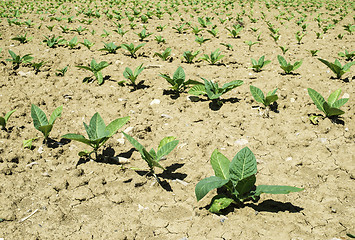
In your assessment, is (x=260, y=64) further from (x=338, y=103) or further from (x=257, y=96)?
(x=338, y=103)

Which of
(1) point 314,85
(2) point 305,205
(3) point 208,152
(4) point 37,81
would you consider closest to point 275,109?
(1) point 314,85

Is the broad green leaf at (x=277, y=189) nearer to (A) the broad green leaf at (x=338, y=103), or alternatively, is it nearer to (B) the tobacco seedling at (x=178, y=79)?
(A) the broad green leaf at (x=338, y=103)

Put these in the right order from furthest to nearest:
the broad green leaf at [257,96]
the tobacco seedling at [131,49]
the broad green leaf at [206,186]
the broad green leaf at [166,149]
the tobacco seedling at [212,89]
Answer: the tobacco seedling at [131,49]
the tobacco seedling at [212,89]
the broad green leaf at [257,96]
the broad green leaf at [166,149]
the broad green leaf at [206,186]

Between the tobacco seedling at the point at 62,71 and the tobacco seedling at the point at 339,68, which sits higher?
the tobacco seedling at the point at 339,68

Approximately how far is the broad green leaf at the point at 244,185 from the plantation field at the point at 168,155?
143 mm

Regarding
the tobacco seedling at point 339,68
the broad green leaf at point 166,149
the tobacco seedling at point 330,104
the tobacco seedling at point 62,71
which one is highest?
the tobacco seedling at point 339,68

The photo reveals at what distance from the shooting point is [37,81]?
431cm

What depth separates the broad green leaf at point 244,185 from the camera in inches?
76.0

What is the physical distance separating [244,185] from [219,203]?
0.79 feet

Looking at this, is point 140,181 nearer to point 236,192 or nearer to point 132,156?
point 132,156

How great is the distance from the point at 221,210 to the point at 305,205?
2.29 feet

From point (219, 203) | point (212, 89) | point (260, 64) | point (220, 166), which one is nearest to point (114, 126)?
point (220, 166)

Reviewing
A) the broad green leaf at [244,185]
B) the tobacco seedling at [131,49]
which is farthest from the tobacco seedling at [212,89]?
the tobacco seedling at [131,49]

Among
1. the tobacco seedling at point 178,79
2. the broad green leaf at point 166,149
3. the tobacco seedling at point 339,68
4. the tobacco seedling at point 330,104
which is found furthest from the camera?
the tobacco seedling at point 339,68
